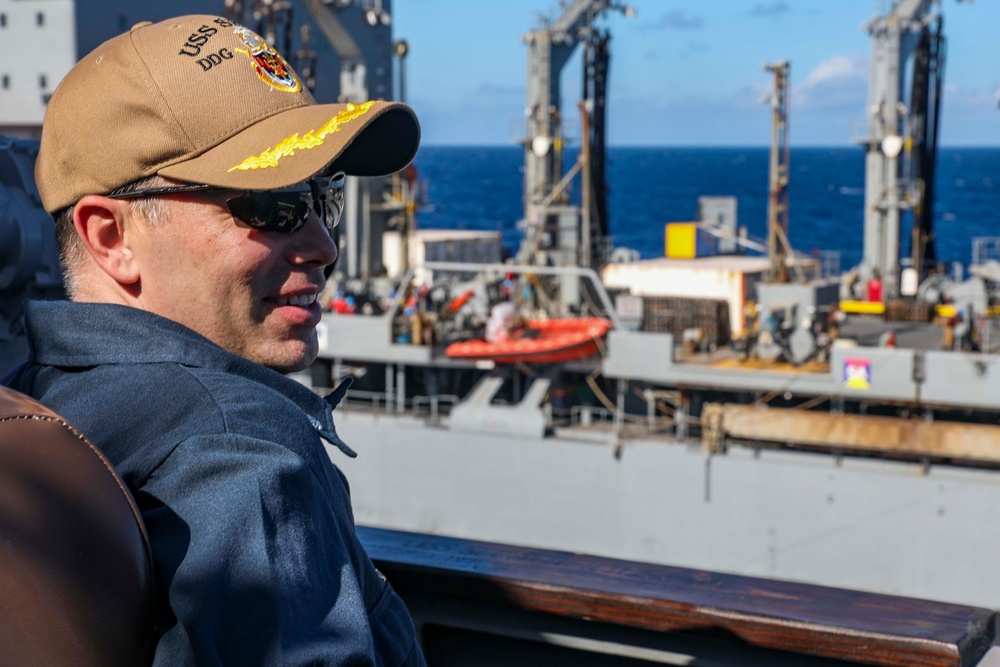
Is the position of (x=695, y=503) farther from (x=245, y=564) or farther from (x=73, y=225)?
(x=245, y=564)

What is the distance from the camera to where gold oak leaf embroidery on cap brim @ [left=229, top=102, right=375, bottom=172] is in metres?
1.53

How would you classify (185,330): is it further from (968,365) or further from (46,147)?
(968,365)

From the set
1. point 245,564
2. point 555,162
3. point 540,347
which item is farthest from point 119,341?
point 555,162

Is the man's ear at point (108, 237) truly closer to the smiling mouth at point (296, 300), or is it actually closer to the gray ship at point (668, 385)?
the smiling mouth at point (296, 300)

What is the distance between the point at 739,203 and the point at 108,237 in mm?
101533

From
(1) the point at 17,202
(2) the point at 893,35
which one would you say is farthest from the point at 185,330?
(2) the point at 893,35

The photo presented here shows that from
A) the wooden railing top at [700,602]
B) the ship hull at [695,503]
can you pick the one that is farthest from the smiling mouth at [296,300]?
the ship hull at [695,503]

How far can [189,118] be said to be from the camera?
1.54 m

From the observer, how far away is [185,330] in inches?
61.3

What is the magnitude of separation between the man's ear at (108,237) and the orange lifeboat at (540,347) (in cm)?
1475

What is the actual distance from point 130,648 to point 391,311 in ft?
53.9

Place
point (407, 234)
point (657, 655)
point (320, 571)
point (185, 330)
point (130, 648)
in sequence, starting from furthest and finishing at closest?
point (407, 234) → point (657, 655) → point (185, 330) → point (320, 571) → point (130, 648)

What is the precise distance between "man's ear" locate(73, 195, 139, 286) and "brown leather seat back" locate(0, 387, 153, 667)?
359 mm

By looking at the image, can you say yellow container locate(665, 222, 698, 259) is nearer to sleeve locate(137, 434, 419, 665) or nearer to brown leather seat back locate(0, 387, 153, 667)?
sleeve locate(137, 434, 419, 665)
